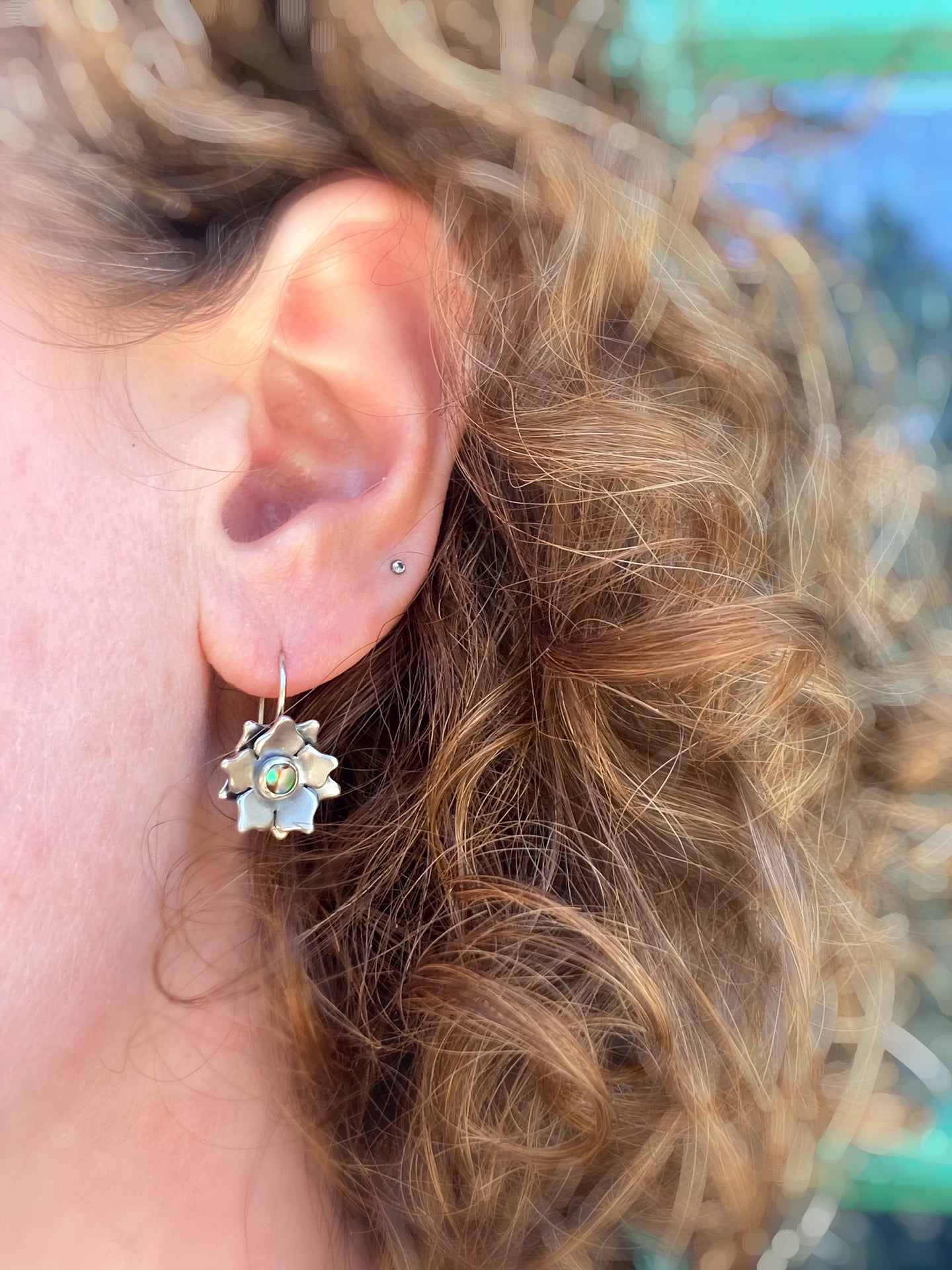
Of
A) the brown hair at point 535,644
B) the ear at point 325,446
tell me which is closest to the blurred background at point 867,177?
the brown hair at point 535,644

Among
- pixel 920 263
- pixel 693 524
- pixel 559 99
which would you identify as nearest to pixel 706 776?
pixel 693 524

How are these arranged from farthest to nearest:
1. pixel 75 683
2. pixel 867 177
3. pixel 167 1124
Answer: pixel 867 177 → pixel 167 1124 → pixel 75 683

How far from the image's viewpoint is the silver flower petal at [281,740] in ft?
1.88

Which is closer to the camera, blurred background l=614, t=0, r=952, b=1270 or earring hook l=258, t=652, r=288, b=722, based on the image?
earring hook l=258, t=652, r=288, b=722

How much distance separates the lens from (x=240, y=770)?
564 mm

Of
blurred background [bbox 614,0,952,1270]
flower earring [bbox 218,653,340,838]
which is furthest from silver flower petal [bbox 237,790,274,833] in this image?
blurred background [bbox 614,0,952,1270]

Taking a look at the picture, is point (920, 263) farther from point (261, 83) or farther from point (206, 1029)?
point (206, 1029)

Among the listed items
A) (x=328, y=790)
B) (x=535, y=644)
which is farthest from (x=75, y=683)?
(x=535, y=644)

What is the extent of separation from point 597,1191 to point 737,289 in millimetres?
793

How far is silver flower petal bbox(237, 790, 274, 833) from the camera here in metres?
0.56

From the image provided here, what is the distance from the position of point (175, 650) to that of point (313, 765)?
0.39 feet

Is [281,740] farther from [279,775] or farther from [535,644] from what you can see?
[535,644]

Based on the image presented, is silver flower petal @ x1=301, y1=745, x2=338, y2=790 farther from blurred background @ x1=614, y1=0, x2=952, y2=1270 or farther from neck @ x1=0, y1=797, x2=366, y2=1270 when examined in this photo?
blurred background @ x1=614, y1=0, x2=952, y2=1270

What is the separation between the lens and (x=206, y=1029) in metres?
0.65
